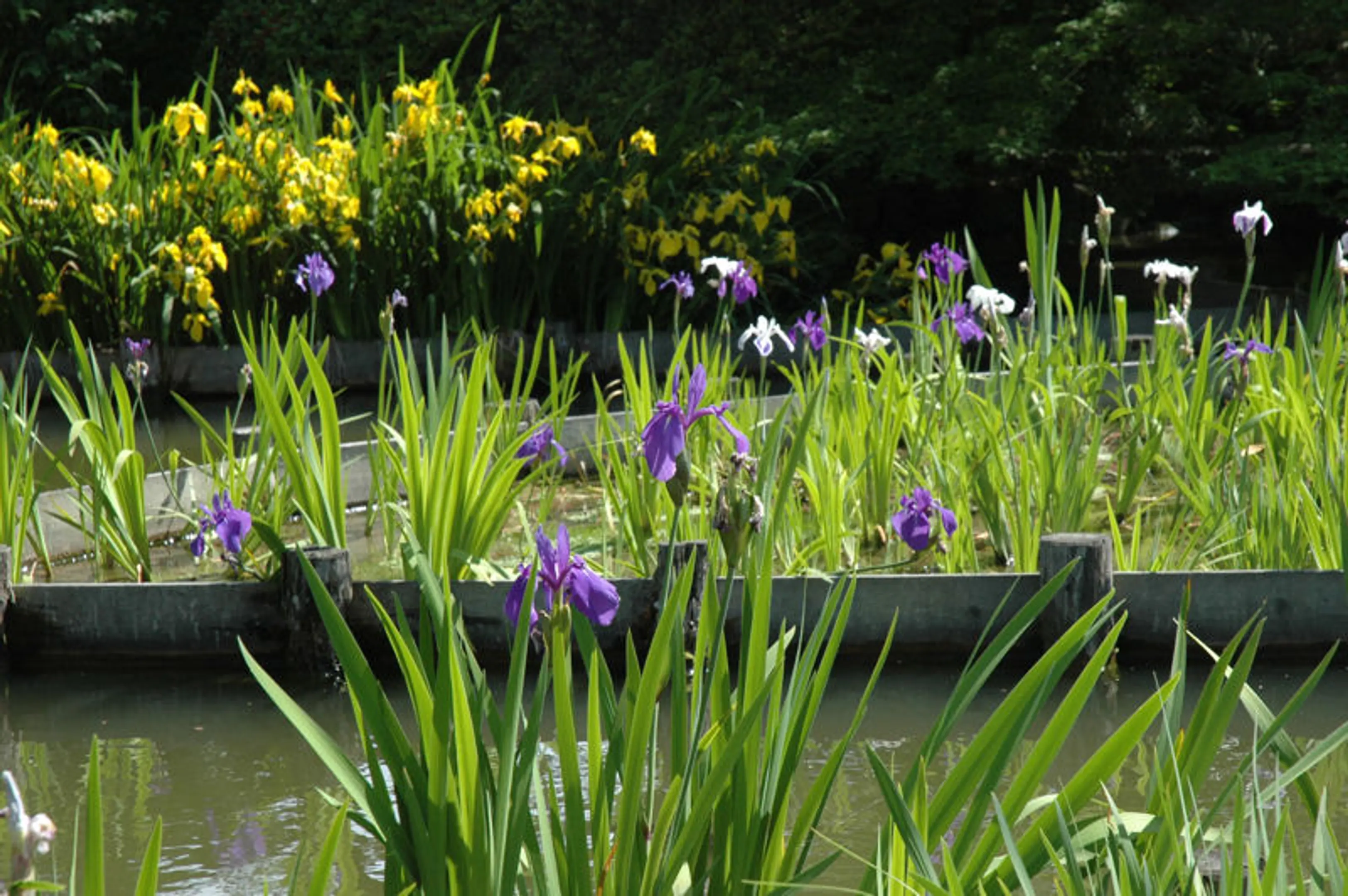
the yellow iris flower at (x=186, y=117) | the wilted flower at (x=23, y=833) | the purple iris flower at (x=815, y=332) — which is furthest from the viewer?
the yellow iris flower at (x=186, y=117)

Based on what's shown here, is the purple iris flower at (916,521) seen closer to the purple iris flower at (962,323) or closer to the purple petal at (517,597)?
the purple iris flower at (962,323)

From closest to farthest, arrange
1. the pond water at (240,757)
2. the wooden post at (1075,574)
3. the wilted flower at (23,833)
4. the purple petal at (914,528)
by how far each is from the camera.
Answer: the wilted flower at (23,833) < the pond water at (240,757) < the purple petal at (914,528) < the wooden post at (1075,574)

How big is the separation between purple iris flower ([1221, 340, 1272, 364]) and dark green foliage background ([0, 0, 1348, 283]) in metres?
4.07

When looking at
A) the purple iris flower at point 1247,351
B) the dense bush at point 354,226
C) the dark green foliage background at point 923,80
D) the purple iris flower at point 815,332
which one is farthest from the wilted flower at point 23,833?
the dark green foliage background at point 923,80

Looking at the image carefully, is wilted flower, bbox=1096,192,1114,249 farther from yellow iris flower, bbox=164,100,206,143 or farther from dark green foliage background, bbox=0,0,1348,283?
dark green foliage background, bbox=0,0,1348,283

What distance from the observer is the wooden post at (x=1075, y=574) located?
130 inches

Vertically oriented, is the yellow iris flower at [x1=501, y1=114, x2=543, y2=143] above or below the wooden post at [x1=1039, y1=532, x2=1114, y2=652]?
above

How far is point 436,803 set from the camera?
1.53m

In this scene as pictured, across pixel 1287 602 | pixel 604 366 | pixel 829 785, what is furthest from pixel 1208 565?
pixel 604 366

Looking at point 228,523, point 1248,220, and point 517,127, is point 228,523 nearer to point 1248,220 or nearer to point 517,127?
point 1248,220

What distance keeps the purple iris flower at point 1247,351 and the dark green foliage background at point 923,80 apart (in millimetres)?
4071

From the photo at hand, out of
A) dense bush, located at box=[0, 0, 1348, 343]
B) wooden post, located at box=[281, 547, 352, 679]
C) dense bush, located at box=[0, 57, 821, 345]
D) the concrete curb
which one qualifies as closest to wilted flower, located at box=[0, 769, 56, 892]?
the concrete curb

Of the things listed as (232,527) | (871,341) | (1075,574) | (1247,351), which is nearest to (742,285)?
(871,341)

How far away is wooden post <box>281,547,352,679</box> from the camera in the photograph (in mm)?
3416
